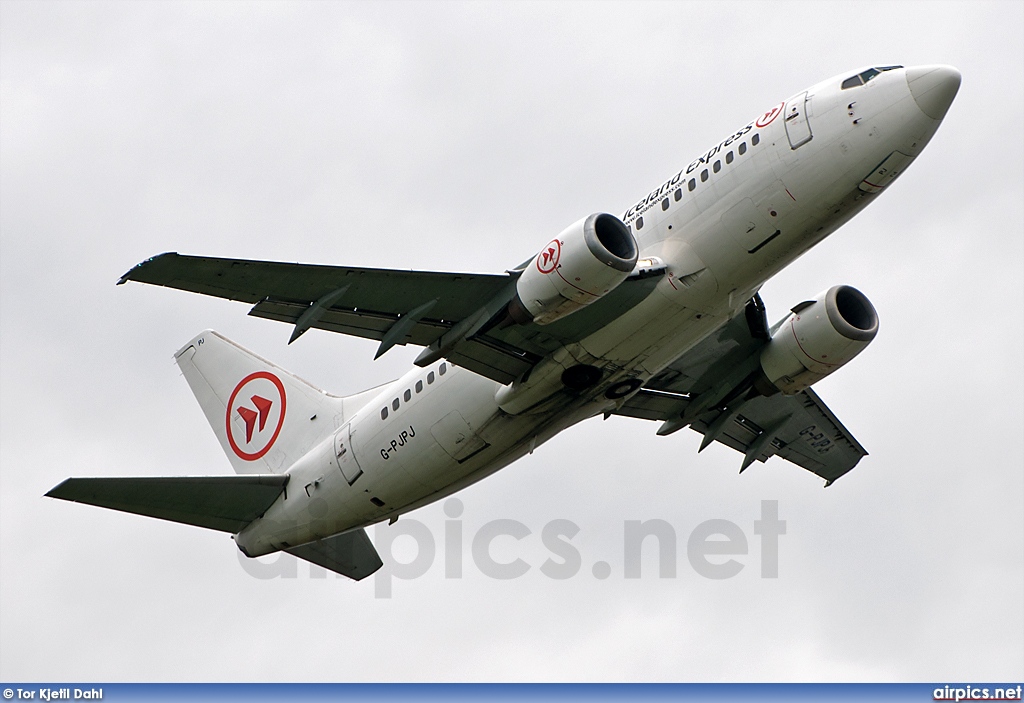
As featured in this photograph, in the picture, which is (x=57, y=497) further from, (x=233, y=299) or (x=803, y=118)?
(x=803, y=118)

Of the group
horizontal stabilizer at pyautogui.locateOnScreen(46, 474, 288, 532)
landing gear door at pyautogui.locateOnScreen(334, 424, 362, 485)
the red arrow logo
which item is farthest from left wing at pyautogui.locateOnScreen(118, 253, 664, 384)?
the red arrow logo

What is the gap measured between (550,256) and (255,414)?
13.7 meters

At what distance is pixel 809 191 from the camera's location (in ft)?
83.0

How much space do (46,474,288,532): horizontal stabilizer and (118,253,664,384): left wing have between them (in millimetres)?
6257

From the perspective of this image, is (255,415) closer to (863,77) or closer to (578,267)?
(578,267)

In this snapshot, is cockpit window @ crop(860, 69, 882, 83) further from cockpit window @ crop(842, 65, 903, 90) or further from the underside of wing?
the underside of wing

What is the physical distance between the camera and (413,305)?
26859 millimetres

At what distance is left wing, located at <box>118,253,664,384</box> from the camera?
25.6 m

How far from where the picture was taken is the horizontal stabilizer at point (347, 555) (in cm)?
3406

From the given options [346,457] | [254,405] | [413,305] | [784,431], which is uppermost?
[254,405]

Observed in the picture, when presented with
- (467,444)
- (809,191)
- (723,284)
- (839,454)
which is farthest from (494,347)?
(839,454)

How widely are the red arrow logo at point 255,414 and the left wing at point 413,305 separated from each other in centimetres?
899

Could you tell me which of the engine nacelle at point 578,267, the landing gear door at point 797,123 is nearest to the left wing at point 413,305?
the engine nacelle at point 578,267

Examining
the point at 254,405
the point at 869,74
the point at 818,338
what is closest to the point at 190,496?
the point at 254,405
